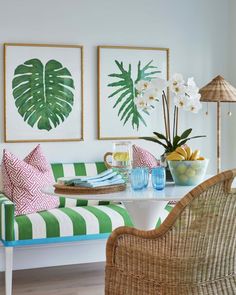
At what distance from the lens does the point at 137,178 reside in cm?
313

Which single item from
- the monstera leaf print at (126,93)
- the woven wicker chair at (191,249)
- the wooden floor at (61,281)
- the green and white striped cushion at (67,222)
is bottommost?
the wooden floor at (61,281)

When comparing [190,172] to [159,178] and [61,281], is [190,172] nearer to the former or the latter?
[159,178]

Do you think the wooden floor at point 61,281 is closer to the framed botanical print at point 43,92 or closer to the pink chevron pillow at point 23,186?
the pink chevron pillow at point 23,186

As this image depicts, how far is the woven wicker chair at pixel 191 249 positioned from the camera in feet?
8.21

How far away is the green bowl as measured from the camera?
3258mm

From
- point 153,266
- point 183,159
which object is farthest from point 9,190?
point 153,266

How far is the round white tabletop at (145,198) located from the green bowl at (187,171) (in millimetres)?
53

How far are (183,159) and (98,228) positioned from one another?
3.99 feet

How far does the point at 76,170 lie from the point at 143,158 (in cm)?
54

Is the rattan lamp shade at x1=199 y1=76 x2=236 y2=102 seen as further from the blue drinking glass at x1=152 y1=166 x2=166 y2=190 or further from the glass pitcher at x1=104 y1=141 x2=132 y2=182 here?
the blue drinking glass at x1=152 y1=166 x2=166 y2=190

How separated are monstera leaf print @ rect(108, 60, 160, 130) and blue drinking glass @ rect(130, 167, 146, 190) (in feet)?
6.88

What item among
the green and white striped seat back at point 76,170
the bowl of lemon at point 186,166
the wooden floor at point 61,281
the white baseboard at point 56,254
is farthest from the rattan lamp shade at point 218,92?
the bowl of lemon at point 186,166

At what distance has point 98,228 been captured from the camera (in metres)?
4.29

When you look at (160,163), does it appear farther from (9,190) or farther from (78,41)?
(78,41)
